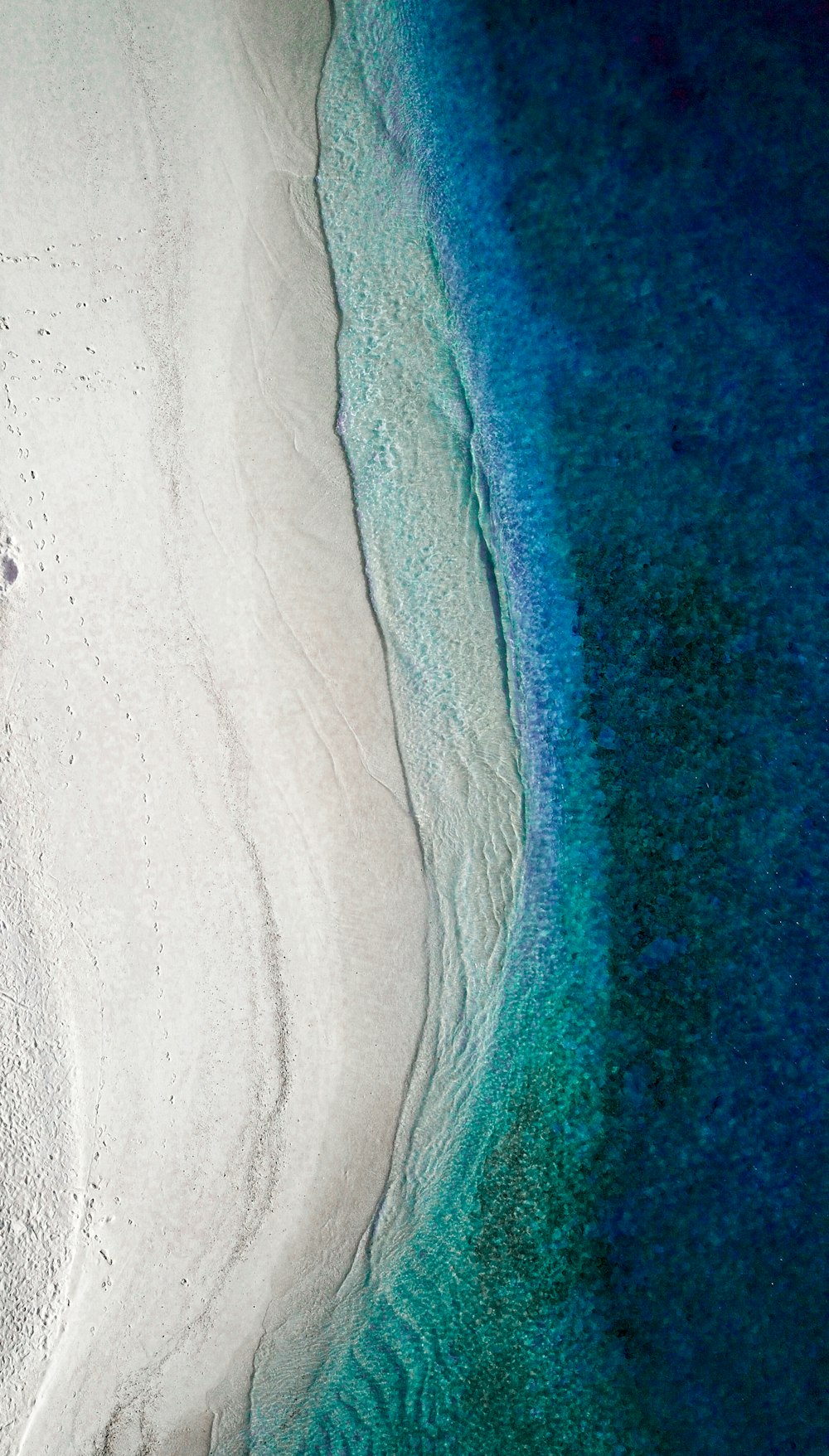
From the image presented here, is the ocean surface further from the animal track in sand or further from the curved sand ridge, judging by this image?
the animal track in sand

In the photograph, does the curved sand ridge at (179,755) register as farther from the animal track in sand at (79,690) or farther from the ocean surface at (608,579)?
the ocean surface at (608,579)

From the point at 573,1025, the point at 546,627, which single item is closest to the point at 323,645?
the point at 546,627

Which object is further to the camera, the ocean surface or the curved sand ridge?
the ocean surface

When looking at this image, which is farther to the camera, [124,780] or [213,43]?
[213,43]

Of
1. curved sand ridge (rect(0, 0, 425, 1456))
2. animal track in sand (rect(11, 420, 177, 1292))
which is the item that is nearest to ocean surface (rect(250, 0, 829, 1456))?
curved sand ridge (rect(0, 0, 425, 1456))

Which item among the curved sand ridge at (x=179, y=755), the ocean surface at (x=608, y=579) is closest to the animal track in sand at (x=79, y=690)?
the curved sand ridge at (x=179, y=755)

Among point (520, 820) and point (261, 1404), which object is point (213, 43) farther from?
point (261, 1404)
